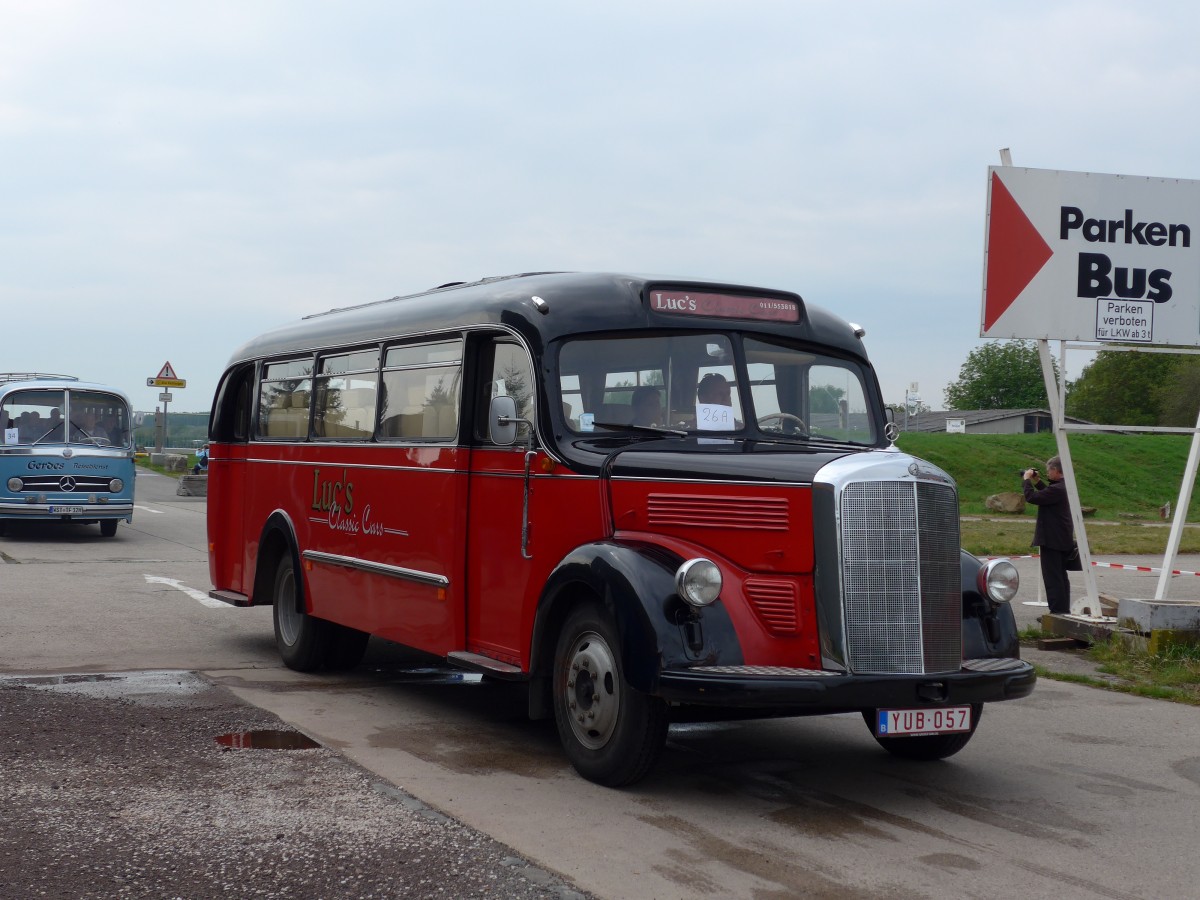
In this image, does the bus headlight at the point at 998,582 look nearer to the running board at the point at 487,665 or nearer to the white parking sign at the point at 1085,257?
the running board at the point at 487,665

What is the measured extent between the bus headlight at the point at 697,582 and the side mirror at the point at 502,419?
1543 millimetres

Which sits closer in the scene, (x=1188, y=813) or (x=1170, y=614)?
(x=1188, y=813)

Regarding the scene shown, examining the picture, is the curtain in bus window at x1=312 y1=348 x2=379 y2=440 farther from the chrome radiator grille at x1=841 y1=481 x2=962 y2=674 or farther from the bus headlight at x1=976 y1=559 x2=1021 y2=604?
the bus headlight at x1=976 y1=559 x2=1021 y2=604

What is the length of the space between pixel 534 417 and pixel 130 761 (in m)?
2.70

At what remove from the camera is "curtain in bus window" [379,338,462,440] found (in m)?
8.42

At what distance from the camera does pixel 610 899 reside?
16.5 feet

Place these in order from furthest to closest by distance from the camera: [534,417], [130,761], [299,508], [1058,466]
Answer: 1. [1058,466]
2. [299,508]
3. [534,417]
4. [130,761]

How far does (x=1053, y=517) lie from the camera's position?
13727 mm

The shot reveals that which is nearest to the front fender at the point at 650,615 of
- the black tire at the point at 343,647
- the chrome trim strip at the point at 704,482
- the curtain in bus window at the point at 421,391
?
the chrome trim strip at the point at 704,482

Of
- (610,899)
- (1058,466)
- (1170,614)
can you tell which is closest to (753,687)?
(610,899)

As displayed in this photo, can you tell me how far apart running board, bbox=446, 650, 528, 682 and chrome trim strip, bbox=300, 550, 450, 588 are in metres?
0.47

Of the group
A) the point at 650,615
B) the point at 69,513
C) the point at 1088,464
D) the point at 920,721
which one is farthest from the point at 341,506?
the point at 1088,464

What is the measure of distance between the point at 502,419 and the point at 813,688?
226cm

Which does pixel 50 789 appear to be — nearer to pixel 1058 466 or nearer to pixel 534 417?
pixel 534 417
